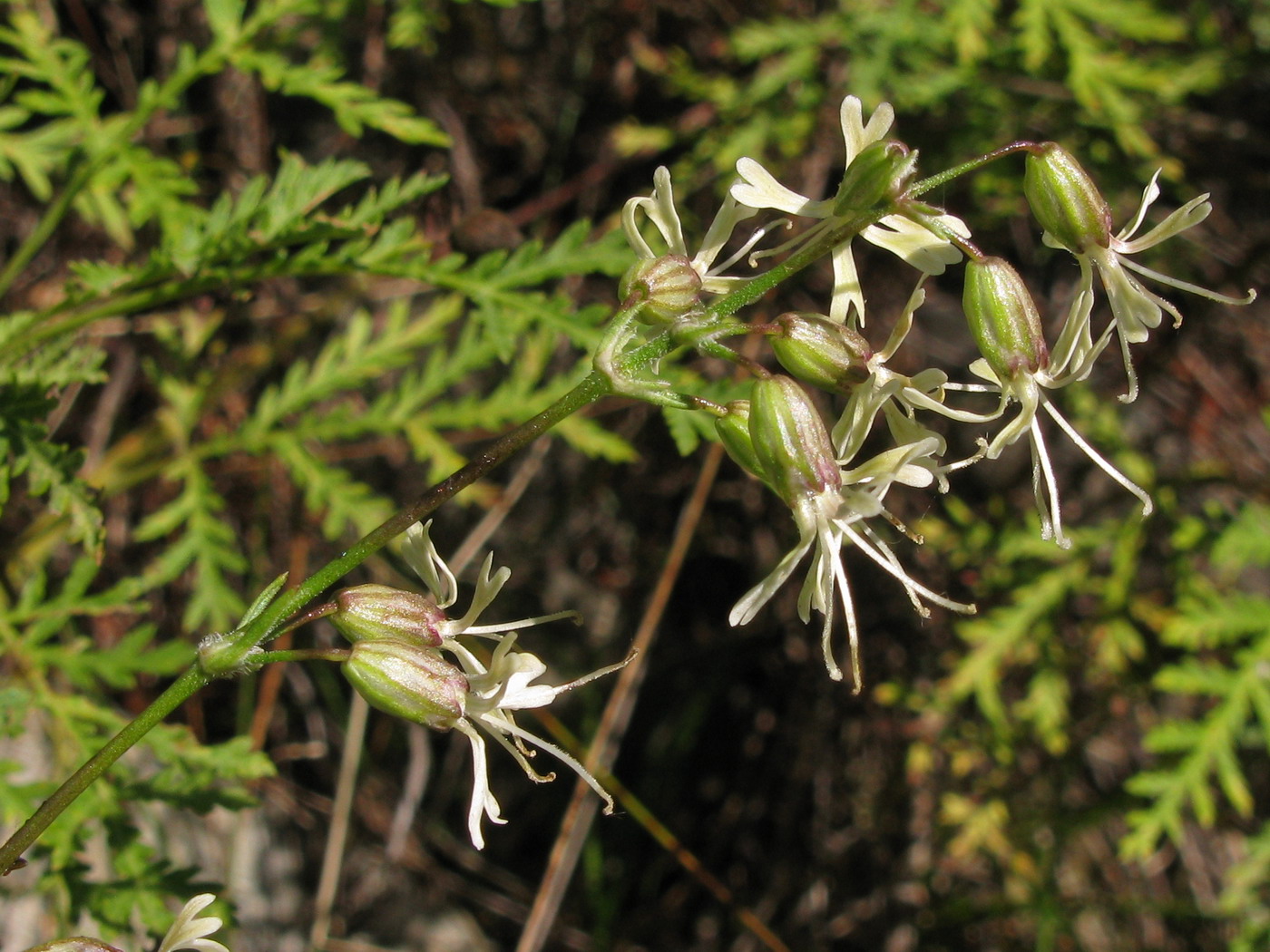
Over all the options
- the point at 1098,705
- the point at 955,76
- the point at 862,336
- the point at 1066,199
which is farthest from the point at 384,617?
the point at 1098,705

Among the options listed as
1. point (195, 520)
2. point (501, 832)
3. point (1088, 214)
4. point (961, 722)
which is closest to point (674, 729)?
point (501, 832)

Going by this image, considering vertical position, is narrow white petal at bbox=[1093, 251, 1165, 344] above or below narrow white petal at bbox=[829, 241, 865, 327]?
below

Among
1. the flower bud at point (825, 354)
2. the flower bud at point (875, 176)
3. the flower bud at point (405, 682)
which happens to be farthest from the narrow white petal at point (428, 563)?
the flower bud at point (875, 176)

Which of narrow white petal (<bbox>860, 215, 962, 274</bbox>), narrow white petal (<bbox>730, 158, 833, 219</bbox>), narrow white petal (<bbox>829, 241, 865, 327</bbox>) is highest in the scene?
narrow white petal (<bbox>730, 158, 833, 219</bbox>)

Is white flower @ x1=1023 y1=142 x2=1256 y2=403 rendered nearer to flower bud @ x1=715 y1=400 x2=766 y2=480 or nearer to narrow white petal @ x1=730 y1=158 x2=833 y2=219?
narrow white petal @ x1=730 y1=158 x2=833 y2=219

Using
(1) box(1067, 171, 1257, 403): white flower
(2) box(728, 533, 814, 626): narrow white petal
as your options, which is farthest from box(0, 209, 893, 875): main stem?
(1) box(1067, 171, 1257, 403): white flower

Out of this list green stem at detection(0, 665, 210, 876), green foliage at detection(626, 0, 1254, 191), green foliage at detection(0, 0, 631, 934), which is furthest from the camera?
green foliage at detection(626, 0, 1254, 191)
